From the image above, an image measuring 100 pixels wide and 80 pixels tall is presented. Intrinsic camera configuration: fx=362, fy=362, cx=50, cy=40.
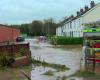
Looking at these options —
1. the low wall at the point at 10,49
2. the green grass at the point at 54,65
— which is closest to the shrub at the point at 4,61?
the low wall at the point at 10,49

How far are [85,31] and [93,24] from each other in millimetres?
899

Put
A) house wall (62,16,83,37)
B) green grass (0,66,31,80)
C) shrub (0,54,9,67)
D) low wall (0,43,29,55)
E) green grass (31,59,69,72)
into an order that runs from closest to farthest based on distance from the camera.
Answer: green grass (0,66,31,80) → green grass (31,59,69,72) → shrub (0,54,9,67) → low wall (0,43,29,55) → house wall (62,16,83,37)

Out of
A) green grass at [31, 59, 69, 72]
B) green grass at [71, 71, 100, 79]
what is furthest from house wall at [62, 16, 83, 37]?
green grass at [71, 71, 100, 79]

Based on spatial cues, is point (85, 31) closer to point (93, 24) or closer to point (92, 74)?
point (93, 24)

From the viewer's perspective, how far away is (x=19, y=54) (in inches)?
908

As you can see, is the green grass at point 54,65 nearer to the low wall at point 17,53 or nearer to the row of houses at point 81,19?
the low wall at point 17,53

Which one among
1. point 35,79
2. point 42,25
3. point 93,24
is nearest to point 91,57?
point 93,24

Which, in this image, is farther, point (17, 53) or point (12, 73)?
point (17, 53)

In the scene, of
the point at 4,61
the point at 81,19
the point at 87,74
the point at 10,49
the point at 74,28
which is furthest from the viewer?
the point at 74,28

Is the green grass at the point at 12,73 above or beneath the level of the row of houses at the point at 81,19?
beneath

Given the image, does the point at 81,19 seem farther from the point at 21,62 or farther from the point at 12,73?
the point at 12,73

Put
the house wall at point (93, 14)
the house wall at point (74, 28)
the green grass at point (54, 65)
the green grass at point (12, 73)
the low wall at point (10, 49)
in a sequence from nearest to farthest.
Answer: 1. the green grass at point (12, 73)
2. the green grass at point (54, 65)
3. the low wall at point (10, 49)
4. the house wall at point (93, 14)
5. the house wall at point (74, 28)

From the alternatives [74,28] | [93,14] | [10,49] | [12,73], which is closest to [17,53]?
[10,49]

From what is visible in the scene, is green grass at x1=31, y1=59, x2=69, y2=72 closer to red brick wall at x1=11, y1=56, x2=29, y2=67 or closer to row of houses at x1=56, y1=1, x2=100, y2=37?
red brick wall at x1=11, y1=56, x2=29, y2=67
